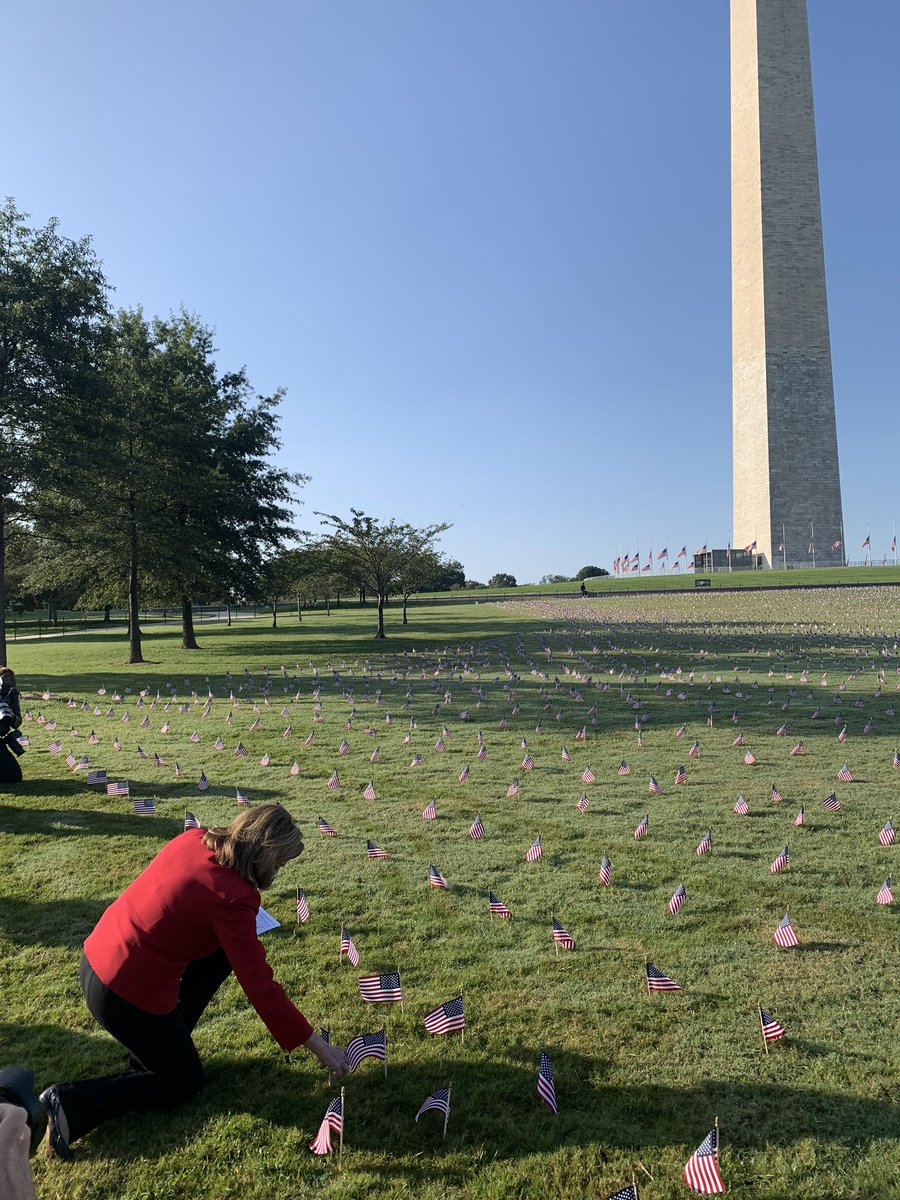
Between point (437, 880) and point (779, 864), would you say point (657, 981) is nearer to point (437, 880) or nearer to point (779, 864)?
point (437, 880)

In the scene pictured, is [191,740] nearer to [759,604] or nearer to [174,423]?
[174,423]

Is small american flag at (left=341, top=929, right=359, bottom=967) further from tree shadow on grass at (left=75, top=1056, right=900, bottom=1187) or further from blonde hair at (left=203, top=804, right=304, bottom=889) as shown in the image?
blonde hair at (left=203, top=804, right=304, bottom=889)

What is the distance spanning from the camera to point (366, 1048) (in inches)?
130

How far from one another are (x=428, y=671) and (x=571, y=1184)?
54.7ft

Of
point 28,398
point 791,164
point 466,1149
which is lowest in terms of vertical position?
point 466,1149

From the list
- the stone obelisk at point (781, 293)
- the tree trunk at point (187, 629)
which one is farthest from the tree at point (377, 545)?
the stone obelisk at point (781, 293)

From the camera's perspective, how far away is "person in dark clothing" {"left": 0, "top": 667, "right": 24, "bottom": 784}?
25.4 ft

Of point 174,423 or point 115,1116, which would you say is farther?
point 174,423

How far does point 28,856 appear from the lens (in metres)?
6.25

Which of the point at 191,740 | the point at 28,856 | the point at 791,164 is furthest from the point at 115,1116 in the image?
the point at 791,164

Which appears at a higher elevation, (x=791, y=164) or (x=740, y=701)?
(x=791, y=164)

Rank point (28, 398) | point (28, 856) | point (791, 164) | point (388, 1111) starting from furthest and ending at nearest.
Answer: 1. point (791, 164)
2. point (28, 398)
3. point (28, 856)
4. point (388, 1111)

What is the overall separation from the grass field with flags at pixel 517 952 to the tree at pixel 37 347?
9.88 meters

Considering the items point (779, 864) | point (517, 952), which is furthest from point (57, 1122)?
point (779, 864)
